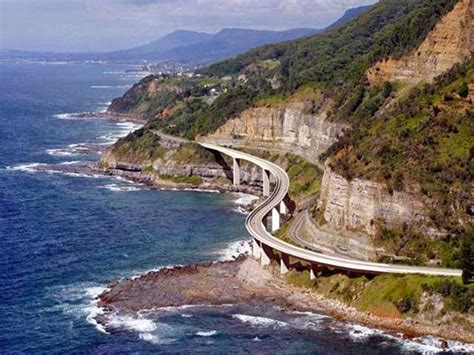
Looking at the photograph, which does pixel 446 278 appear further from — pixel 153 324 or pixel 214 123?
pixel 214 123

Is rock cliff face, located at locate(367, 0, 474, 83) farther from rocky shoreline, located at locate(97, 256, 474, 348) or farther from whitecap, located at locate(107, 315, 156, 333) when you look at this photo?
whitecap, located at locate(107, 315, 156, 333)

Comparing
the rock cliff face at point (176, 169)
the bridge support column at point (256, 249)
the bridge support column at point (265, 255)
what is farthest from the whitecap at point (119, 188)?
the bridge support column at point (265, 255)

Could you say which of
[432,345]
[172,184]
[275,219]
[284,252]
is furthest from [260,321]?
[172,184]

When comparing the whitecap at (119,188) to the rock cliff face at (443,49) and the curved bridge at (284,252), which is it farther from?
the rock cliff face at (443,49)

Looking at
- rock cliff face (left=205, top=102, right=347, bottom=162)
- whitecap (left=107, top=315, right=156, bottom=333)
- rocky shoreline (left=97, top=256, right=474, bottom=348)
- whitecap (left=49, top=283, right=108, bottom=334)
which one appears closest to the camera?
whitecap (left=107, top=315, right=156, bottom=333)

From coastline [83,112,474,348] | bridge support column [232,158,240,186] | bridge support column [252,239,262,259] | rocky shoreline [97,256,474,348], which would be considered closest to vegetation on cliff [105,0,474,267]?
A: coastline [83,112,474,348]

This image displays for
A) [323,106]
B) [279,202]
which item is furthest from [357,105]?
[279,202]
